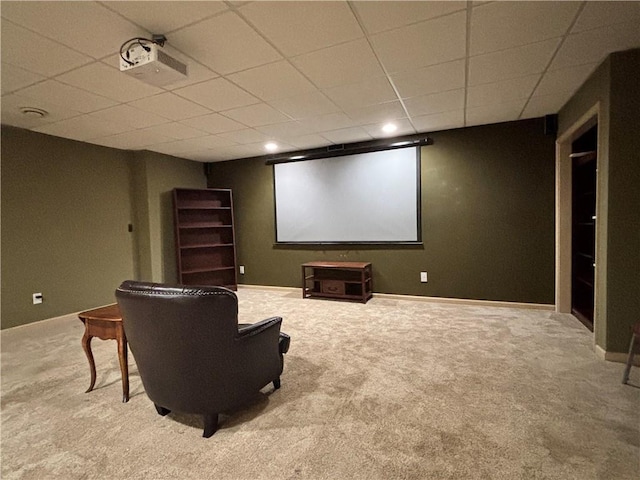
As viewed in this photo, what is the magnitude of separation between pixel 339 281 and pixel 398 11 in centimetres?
360

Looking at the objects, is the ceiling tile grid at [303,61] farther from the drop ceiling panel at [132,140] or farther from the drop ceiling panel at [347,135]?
the drop ceiling panel at [347,135]

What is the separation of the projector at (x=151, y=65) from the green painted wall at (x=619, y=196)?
3.20m

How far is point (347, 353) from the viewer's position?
9.17 ft

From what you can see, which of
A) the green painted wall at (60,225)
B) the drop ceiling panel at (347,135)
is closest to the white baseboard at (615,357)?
the drop ceiling panel at (347,135)

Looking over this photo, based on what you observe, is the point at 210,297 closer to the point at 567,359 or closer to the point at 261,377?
the point at 261,377

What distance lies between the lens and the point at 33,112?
315 centimetres

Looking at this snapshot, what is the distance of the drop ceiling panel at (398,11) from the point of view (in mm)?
1764

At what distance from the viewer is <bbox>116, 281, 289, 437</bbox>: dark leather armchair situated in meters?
1.56

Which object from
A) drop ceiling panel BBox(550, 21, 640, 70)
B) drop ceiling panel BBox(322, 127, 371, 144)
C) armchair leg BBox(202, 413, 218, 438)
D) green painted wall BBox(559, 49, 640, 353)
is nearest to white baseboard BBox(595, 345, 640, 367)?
green painted wall BBox(559, 49, 640, 353)

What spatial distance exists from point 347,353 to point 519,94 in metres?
3.03

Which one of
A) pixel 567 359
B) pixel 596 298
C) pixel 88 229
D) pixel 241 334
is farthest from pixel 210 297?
pixel 88 229

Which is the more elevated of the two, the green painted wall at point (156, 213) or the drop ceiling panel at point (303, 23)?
the drop ceiling panel at point (303, 23)

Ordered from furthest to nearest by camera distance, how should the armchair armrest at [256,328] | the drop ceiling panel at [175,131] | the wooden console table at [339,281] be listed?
the wooden console table at [339,281] → the drop ceiling panel at [175,131] → the armchair armrest at [256,328]

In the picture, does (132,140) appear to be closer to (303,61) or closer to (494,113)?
(303,61)
